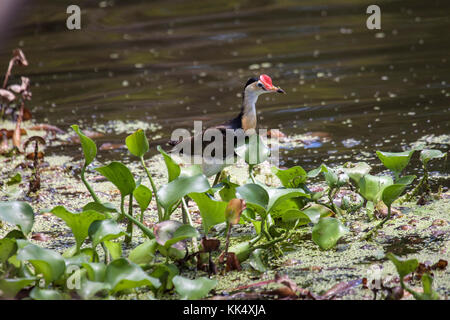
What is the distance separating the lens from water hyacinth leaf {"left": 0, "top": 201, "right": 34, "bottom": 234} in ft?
8.48

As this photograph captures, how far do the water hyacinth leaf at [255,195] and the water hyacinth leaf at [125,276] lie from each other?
0.60m

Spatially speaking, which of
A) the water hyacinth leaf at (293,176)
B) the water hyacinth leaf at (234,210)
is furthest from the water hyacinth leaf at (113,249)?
→ the water hyacinth leaf at (293,176)

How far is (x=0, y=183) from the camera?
4.39 m

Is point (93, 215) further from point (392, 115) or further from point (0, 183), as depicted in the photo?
point (392, 115)

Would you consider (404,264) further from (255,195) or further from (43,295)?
(43,295)

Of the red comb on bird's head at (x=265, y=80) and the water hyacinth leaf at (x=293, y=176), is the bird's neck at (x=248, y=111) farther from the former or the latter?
the water hyacinth leaf at (x=293, y=176)

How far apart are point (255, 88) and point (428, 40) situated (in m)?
4.18

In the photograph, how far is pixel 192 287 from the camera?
2.29 meters

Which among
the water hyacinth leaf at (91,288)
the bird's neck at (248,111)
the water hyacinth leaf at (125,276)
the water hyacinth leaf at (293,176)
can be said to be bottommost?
the water hyacinth leaf at (91,288)

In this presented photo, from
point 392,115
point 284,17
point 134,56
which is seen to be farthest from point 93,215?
point 284,17

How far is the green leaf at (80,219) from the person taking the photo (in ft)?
8.40

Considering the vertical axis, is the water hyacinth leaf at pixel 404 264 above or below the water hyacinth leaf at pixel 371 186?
below

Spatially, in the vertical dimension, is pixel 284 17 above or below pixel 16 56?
above

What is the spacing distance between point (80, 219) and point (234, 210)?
2.00 ft
